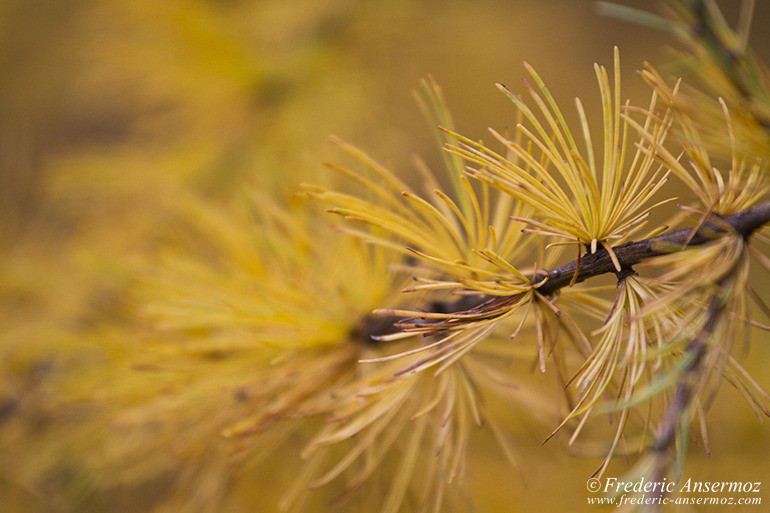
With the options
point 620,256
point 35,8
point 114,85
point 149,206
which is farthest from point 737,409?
point 35,8

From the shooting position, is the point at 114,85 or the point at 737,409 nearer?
the point at 737,409

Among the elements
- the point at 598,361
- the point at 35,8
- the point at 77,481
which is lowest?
the point at 77,481

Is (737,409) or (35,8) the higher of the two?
(35,8)

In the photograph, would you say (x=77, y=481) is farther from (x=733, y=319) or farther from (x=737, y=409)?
(x=737, y=409)

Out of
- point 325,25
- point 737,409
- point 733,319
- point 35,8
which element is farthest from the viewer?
point 35,8

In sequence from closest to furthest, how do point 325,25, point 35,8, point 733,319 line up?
point 733,319, point 325,25, point 35,8

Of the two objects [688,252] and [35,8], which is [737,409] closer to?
[688,252]
